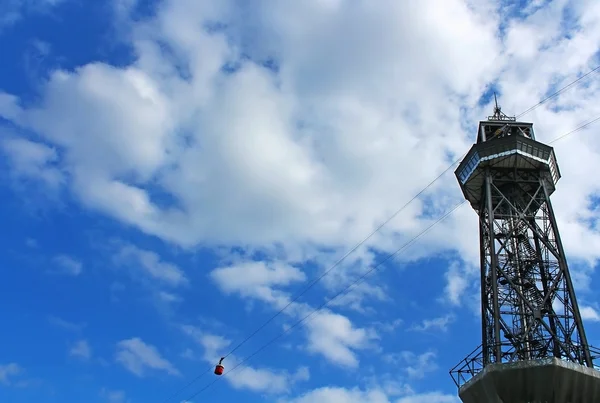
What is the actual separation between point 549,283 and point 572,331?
5.27 metres

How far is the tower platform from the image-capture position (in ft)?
143

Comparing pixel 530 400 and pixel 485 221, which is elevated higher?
pixel 485 221

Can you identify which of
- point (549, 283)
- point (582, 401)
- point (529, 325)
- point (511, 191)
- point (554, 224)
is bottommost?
point (582, 401)

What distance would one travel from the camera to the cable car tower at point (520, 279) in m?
44.0

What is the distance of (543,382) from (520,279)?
44.7ft

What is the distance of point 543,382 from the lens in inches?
1721

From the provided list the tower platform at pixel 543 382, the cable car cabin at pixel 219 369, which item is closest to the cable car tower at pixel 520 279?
the tower platform at pixel 543 382

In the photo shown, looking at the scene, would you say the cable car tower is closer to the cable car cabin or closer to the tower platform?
the tower platform

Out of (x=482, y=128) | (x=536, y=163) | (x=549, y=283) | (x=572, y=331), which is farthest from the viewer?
(x=482, y=128)

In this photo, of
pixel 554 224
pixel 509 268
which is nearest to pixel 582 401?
pixel 509 268

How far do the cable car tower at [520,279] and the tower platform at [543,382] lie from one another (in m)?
0.07

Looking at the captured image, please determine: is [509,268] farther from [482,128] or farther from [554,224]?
[482,128]

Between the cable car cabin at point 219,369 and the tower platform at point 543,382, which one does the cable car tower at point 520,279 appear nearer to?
the tower platform at point 543,382

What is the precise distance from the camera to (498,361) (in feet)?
160
